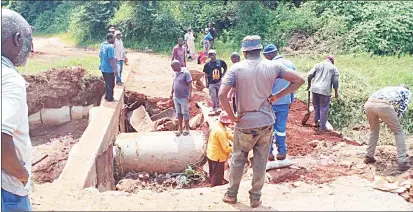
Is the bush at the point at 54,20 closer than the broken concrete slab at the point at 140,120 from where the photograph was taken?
No

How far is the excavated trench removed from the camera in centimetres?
1314

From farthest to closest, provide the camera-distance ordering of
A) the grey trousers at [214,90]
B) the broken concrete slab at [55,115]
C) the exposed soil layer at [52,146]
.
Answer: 1. the broken concrete slab at [55,115]
2. the exposed soil layer at [52,146]
3. the grey trousers at [214,90]

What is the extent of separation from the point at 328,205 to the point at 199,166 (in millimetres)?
4225

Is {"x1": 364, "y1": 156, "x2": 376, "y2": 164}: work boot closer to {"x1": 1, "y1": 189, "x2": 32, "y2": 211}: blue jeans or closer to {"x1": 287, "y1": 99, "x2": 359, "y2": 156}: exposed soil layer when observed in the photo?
{"x1": 287, "y1": 99, "x2": 359, "y2": 156}: exposed soil layer

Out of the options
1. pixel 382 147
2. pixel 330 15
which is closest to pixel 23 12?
pixel 330 15

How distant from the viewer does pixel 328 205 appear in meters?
5.16

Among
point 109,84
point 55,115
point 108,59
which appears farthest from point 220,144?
point 55,115

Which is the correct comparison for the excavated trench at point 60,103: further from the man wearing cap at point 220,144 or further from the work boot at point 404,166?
the work boot at point 404,166

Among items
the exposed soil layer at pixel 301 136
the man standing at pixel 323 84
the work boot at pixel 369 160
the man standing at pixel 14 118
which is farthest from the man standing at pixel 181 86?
the man standing at pixel 14 118

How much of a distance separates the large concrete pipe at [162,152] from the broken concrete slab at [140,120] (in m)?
1.64

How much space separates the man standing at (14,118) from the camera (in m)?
2.96

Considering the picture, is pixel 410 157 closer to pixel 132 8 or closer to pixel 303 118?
pixel 303 118

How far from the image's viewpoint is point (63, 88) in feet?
44.0

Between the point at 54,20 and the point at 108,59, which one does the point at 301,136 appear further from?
the point at 54,20
